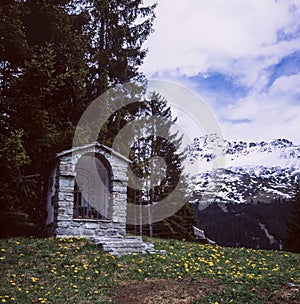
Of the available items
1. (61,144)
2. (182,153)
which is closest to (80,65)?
(61,144)

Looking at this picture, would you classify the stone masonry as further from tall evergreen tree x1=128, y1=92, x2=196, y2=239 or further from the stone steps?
tall evergreen tree x1=128, y1=92, x2=196, y2=239

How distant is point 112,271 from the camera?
9.47 m

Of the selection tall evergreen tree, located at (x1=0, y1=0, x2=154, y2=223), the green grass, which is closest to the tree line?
tall evergreen tree, located at (x1=0, y1=0, x2=154, y2=223)

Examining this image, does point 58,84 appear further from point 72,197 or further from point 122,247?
point 122,247

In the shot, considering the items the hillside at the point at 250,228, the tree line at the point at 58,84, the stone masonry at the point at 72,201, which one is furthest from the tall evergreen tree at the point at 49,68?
the hillside at the point at 250,228

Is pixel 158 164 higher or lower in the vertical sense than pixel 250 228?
higher

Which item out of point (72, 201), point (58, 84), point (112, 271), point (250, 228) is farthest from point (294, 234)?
point (250, 228)

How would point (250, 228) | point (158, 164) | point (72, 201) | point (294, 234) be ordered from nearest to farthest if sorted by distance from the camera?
point (72, 201) < point (158, 164) < point (294, 234) < point (250, 228)

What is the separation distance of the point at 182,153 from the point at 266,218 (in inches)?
2848

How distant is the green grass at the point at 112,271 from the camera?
304 inches

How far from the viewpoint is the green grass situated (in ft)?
25.3

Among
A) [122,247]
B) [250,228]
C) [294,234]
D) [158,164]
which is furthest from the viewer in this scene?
[250,228]

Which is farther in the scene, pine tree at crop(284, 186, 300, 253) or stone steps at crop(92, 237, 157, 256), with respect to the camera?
pine tree at crop(284, 186, 300, 253)

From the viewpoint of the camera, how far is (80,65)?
19.5 m
